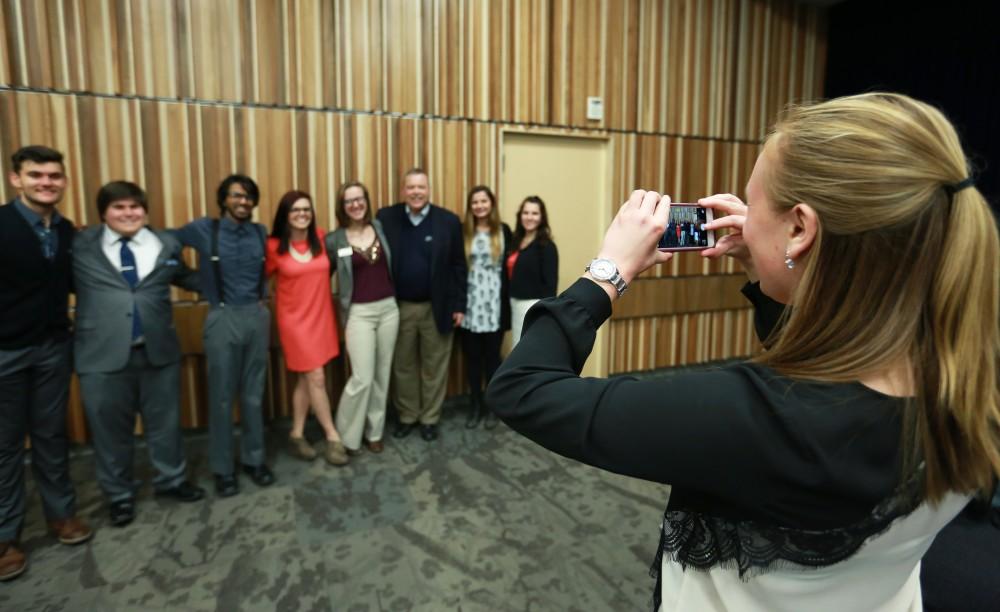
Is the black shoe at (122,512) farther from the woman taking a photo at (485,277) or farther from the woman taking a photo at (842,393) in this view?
the woman taking a photo at (842,393)

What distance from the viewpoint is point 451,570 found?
2439 mm

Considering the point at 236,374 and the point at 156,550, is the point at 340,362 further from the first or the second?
the point at 156,550

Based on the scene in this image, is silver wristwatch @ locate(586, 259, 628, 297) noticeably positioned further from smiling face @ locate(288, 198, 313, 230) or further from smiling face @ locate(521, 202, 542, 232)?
smiling face @ locate(521, 202, 542, 232)

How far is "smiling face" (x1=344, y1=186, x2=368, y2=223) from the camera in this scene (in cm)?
359

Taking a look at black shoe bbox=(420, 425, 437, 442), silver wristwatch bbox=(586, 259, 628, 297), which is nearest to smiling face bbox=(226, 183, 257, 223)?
black shoe bbox=(420, 425, 437, 442)

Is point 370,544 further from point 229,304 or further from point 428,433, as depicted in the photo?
point 229,304

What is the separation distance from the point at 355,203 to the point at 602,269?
10.0ft

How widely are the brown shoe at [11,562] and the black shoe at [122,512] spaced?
0.37m

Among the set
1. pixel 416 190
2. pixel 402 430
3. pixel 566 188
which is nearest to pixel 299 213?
pixel 416 190

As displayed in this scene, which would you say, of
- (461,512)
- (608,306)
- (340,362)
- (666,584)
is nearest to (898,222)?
(608,306)

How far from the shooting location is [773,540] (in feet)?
2.20

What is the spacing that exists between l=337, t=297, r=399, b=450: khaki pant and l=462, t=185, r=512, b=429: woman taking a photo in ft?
1.97

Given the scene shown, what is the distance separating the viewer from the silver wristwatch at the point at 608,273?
78cm

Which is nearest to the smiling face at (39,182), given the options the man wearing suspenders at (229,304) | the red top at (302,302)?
the man wearing suspenders at (229,304)
